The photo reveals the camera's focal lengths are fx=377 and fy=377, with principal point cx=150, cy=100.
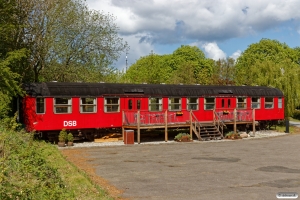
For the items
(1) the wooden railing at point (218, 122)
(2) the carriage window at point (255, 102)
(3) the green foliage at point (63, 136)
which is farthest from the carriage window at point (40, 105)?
(2) the carriage window at point (255, 102)

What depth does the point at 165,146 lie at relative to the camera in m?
23.4

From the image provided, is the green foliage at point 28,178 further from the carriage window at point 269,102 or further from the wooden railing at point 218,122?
the carriage window at point 269,102

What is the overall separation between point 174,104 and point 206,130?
3.04 meters

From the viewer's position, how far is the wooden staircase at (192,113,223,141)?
2699cm

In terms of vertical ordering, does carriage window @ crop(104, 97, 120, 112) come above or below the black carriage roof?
below

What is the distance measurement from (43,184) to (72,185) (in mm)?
2292

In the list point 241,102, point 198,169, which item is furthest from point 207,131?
point 198,169

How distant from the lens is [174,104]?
91.1 feet

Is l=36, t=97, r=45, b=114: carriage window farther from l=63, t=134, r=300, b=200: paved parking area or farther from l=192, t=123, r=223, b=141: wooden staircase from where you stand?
l=192, t=123, r=223, b=141: wooden staircase

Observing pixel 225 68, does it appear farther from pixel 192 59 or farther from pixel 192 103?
pixel 192 103

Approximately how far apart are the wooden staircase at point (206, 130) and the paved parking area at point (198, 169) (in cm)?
312

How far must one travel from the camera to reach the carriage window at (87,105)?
24.5 metres

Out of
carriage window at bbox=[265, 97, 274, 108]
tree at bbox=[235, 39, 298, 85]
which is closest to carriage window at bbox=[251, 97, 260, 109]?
carriage window at bbox=[265, 97, 274, 108]

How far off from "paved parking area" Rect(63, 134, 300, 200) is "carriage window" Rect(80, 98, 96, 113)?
3415 millimetres
